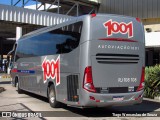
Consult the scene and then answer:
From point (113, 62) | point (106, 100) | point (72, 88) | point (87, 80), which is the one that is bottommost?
point (106, 100)

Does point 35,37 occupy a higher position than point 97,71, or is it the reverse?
point 35,37

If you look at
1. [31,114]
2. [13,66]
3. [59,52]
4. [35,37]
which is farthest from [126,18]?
[13,66]

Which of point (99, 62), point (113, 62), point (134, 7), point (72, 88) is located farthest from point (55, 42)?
point (134, 7)

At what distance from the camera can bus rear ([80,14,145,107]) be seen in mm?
10531

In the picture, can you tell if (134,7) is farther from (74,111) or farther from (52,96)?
(74,111)

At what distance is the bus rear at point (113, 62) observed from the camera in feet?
34.6

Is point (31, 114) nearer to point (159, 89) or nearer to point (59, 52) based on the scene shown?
point (59, 52)

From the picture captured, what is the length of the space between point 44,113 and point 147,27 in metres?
22.7

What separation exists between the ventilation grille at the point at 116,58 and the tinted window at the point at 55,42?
93cm

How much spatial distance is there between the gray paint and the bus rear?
20.7m

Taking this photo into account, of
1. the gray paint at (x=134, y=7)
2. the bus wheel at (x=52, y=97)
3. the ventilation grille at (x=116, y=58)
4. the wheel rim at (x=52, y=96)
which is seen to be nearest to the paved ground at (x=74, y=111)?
the bus wheel at (x=52, y=97)

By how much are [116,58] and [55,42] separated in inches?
112

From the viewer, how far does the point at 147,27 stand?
32125 mm

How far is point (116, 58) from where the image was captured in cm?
1102
